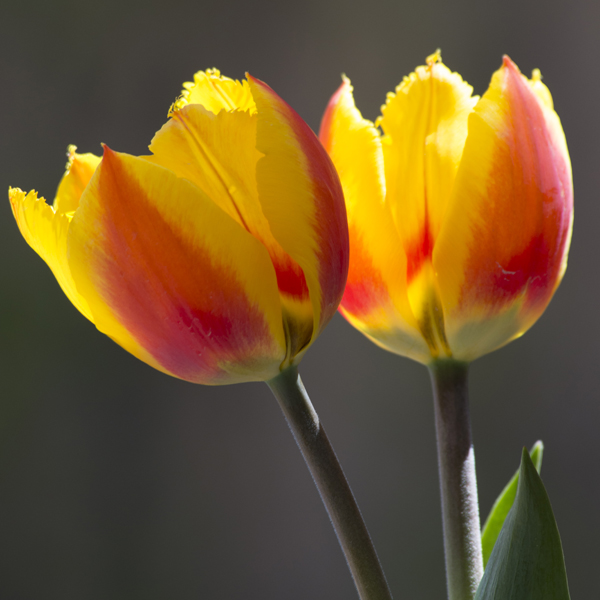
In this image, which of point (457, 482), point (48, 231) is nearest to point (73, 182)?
point (48, 231)

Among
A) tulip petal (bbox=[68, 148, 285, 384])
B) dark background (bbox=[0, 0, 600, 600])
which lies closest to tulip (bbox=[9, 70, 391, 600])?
tulip petal (bbox=[68, 148, 285, 384])

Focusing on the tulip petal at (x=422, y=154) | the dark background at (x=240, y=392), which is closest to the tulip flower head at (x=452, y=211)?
the tulip petal at (x=422, y=154)

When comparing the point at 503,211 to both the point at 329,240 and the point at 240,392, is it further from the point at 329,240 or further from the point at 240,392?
the point at 240,392

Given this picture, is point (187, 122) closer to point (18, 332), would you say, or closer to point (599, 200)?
point (18, 332)

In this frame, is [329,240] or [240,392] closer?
[329,240]

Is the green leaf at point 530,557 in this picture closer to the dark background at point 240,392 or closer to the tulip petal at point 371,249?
the tulip petal at point 371,249

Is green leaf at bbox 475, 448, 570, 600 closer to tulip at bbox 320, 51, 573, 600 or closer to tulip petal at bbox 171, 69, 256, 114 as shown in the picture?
tulip at bbox 320, 51, 573, 600

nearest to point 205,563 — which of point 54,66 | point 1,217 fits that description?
point 1,217
